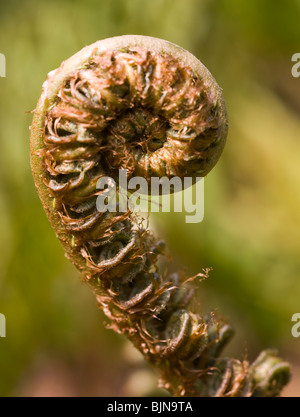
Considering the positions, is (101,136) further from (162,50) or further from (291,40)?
(291,40)

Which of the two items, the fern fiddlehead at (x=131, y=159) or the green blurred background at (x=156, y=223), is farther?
the green blurred background at (x=156, y=223)

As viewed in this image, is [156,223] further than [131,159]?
Yes

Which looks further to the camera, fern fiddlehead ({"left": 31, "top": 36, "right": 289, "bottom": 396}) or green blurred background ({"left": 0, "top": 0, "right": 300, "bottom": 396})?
Result: green blurred background ({"left": 0, "top": 0, "right": 300, "bottom": 396})

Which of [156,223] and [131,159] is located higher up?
[131,159]
